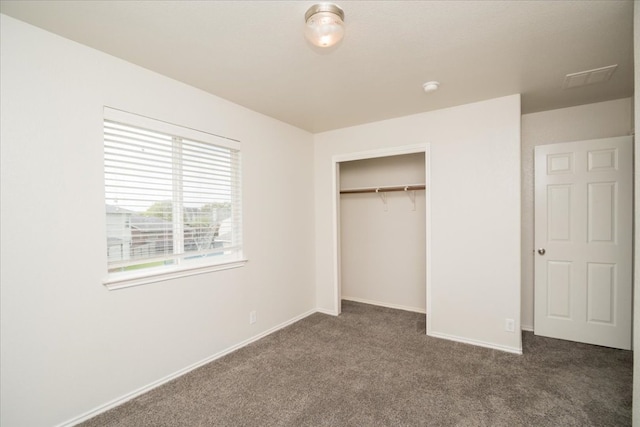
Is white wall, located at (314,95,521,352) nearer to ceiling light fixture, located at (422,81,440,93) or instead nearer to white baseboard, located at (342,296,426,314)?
ceiling light fixture, located at (422,81,440,93)

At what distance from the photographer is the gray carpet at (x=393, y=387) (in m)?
1.97

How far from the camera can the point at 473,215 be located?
307 centimetres

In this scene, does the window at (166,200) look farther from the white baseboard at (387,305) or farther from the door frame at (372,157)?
the white baseboard at (387,305)

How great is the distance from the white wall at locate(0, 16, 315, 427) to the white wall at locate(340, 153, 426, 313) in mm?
2380

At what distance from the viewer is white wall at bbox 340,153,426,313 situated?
13.5 feet

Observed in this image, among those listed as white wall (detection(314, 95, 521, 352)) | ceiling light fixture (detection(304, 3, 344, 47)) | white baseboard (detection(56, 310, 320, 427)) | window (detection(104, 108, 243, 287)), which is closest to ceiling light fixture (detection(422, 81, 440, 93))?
white wall (detection(314, 95, 521, 352))

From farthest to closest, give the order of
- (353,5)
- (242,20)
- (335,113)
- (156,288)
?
(335,113), (156,288), (242,20), (353,5)

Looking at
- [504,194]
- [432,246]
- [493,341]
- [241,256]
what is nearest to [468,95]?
[504,194]

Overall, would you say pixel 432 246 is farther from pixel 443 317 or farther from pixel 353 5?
pixel 353 5

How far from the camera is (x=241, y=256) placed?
3.10 metres

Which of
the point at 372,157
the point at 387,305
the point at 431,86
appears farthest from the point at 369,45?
the point at 387,305

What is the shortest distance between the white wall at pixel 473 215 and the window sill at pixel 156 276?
7.39 ft

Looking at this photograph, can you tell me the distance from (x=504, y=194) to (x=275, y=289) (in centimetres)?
259

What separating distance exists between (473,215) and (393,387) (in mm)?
1809
